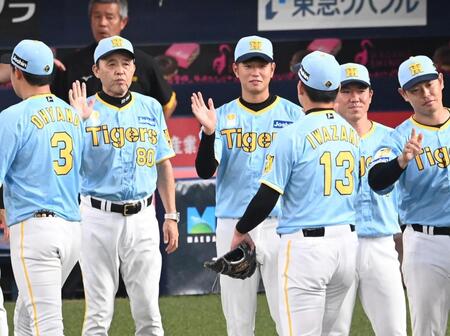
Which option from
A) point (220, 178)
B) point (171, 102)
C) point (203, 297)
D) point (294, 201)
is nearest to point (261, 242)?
point (220, 178)

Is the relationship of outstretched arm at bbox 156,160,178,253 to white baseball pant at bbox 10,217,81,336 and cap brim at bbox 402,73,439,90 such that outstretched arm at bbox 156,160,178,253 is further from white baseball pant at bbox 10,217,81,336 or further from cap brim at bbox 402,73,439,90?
cap brim at bbox 402,73,439,90

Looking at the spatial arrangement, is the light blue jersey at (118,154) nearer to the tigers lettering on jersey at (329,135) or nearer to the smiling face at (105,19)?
the tigers lettering on jersey at (329,135)

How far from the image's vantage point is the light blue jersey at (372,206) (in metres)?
7.29

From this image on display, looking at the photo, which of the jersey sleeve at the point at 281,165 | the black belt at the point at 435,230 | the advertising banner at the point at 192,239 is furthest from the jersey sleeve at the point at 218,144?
the advertising banner at the point at 192,239

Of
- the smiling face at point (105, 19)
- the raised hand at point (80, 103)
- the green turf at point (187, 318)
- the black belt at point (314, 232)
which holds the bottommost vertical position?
the green turf at point (187, 318)

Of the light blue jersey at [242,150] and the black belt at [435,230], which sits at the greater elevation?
the light blue jersey at [242,150]

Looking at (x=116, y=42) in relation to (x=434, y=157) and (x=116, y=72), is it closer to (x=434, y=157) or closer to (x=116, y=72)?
(x=116, y=72)

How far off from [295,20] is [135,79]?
2.51 meters

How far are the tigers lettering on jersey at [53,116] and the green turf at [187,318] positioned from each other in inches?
112

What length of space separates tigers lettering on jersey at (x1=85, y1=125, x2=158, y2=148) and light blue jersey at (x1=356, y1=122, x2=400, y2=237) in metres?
1.37

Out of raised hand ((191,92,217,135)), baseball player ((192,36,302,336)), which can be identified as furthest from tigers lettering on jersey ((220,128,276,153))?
raised hand ((191,92,217,135))

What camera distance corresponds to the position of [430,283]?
6.95m

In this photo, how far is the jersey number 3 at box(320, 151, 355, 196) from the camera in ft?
21.2

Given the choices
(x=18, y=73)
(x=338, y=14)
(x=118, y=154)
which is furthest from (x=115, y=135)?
(x=338, y=14)
